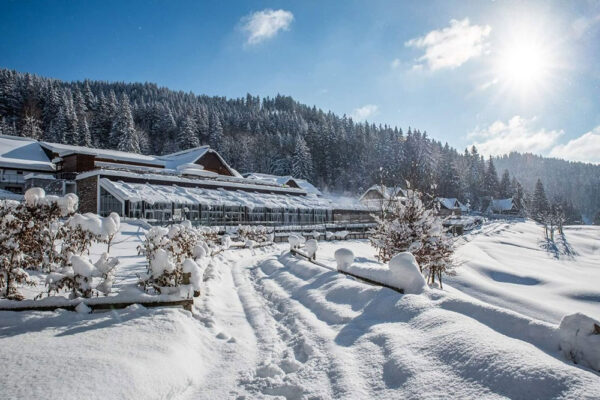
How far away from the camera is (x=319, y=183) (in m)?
72.7

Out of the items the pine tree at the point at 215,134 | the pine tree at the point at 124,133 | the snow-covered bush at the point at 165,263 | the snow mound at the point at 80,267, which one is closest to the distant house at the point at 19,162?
the pine tree at the point at 124,133

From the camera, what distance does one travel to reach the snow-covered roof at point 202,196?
22812 mm

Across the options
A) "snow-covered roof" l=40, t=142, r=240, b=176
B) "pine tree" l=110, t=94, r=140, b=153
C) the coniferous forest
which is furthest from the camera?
the coniferous forest

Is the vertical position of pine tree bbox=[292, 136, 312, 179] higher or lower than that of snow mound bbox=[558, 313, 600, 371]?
higher

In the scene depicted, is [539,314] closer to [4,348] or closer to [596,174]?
[4,348]

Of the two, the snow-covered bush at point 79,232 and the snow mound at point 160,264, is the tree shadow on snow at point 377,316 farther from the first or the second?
the snow-covered bush at point 79,232

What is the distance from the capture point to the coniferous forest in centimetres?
5372

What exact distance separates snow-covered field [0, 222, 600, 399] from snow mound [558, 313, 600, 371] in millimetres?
121

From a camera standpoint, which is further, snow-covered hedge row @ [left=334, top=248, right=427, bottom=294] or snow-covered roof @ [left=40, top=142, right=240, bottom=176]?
snow-covered roof @ [left=40, top=142, right=240, bottom=176]

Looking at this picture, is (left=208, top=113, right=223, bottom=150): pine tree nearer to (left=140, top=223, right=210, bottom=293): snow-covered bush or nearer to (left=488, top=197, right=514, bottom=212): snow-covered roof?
(left=140, top=223, right=210, bottom=293): snow-covered bush

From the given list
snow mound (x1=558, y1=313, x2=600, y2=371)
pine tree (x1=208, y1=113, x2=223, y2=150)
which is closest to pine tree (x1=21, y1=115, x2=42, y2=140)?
pine tree (x1=208, y1=113, x2=223, y2=150)

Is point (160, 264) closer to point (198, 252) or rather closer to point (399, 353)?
point (198, 252)

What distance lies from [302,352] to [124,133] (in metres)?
55.4

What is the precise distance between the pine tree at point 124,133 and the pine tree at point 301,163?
2744cm
